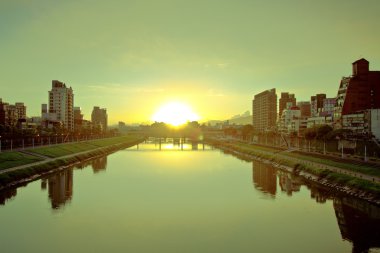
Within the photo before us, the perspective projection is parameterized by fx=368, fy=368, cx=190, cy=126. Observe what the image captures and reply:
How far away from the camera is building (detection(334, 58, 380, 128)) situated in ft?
261

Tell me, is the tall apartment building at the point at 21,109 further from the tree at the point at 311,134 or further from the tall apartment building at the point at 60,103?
the tree at the point at 311,134

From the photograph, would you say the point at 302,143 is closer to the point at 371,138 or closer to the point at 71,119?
the point at 371,138

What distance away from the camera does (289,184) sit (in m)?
44.2

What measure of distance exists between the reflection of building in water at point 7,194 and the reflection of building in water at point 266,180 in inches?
1005

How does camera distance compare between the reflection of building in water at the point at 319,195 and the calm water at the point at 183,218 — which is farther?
the reflection of building in water at the point at 319,195

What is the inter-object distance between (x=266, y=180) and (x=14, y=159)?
33138 mm

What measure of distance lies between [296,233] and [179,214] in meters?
9.32

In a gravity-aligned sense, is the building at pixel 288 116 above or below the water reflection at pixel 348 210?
above

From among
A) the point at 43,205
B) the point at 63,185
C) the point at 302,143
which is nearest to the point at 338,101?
the point at 302,143

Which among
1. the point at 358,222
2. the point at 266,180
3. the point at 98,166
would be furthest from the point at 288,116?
the point at 358,222

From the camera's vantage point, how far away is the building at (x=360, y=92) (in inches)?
3130

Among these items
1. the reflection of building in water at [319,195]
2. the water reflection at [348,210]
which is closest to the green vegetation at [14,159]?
the water reflection at [348,210]

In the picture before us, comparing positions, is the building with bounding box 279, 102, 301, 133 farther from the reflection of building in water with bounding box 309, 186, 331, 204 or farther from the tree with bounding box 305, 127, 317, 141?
the reflection of building in water with bounding box 309, 186, 331, 204

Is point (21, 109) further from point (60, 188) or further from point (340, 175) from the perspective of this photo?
point (340, 175)
